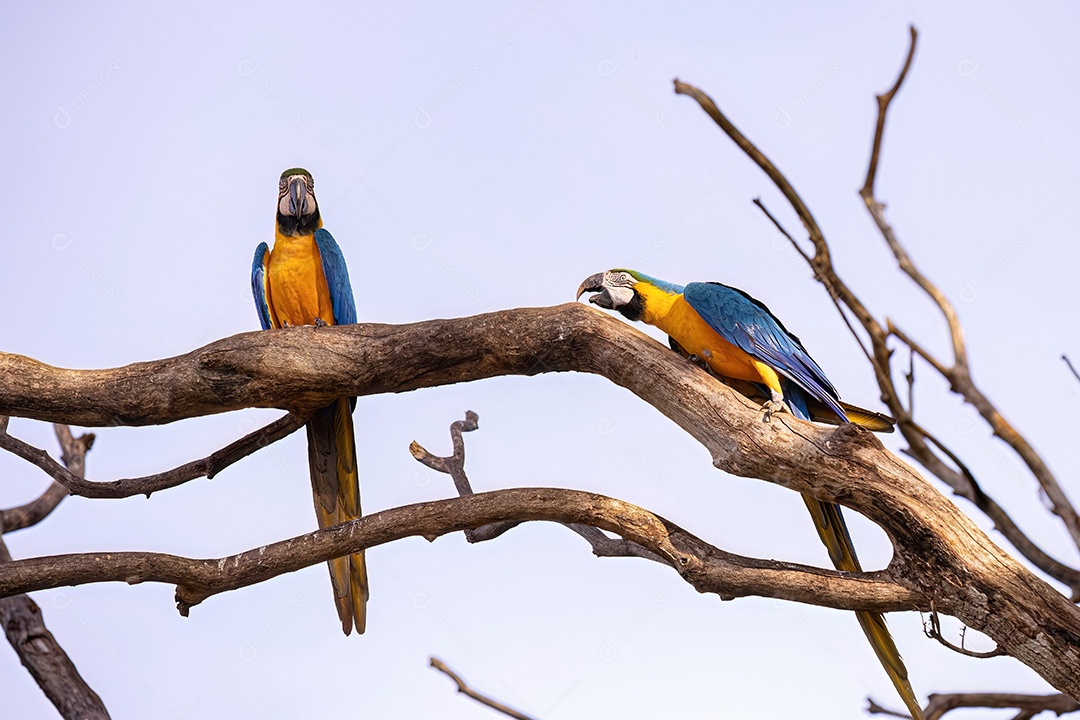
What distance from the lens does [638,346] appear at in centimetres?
294

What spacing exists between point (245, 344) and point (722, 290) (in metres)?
1.58

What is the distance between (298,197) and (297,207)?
46 millimetres

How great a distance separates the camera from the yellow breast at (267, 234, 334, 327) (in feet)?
13.3

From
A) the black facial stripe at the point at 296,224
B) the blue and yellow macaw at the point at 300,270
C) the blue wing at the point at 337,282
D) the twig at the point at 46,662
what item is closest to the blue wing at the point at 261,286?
the blue and yellow macaw at the point at 300,270

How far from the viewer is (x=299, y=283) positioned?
4039mm

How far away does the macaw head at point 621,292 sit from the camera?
342 cm

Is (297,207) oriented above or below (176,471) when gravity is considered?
above

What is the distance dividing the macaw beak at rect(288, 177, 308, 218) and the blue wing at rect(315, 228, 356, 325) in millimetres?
177

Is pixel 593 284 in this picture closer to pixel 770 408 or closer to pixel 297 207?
pixel 770 408

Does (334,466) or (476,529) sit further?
(334,466)

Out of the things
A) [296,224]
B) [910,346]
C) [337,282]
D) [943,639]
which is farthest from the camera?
[296,224]

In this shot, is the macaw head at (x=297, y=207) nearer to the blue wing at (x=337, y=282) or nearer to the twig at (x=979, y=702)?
the blue wing at (x=337, y=282)

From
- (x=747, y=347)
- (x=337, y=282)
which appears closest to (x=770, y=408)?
(x=747, y=347)

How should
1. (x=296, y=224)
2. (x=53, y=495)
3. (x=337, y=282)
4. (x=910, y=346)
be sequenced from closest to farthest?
(x=910, y=346) < (x=337, y=282) < (x=296, y=224) < (x=53, y=495)
